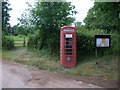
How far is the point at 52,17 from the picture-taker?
34.8 ft

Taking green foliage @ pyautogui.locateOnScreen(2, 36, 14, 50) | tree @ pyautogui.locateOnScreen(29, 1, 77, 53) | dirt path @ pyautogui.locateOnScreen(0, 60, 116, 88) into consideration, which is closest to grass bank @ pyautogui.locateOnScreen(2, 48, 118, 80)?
dirt path @ pyautogui.locateOnScreen(0, 60, 116, 88)

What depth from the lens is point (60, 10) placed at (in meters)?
10.6

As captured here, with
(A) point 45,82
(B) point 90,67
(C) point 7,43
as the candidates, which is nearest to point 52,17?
(B) point 90,67

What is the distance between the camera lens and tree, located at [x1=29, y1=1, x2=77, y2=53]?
1059cm

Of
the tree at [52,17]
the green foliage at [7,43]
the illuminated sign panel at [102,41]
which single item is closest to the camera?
the illuminated sign panel at [102,41]

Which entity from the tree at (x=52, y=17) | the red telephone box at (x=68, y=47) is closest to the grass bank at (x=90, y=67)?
the red telephone box at (x=68, y=47)

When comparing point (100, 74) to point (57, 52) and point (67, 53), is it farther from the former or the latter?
point (57, 52)

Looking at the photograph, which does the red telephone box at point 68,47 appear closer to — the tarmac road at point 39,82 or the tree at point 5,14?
the tarmac road at point 39,82

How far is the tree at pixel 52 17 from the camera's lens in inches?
417

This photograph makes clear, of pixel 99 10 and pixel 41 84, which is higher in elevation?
pixel 99 10

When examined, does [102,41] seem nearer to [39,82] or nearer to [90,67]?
[90,67]

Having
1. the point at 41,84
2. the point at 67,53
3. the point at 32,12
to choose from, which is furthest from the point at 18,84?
the point at 32,12

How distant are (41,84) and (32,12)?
631cm

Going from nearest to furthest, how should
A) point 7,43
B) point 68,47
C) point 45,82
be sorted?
1. point 45,82
2. point 68,47
3. point 7,43
